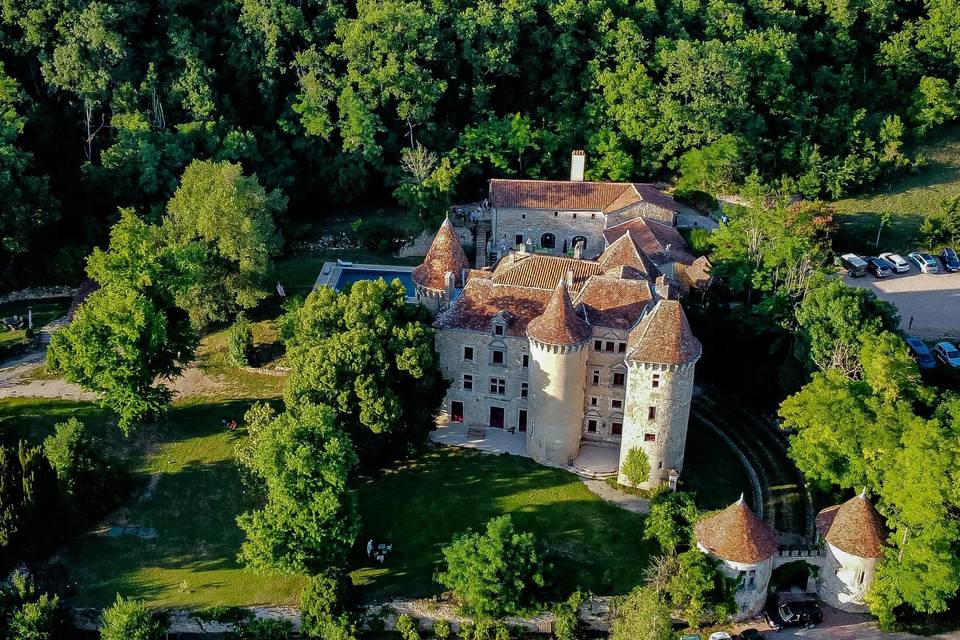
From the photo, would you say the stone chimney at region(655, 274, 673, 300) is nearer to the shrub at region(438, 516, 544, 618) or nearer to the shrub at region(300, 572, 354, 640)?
the shrub at region(438, 516, 544, 618)

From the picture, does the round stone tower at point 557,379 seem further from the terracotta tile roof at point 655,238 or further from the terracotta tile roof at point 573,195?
the terracotta tile roof at point 573,195

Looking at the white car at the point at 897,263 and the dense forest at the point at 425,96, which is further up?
the dense forest at the point at 425,96

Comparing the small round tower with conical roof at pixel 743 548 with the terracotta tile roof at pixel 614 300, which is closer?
the small round tower with conical roof at pixel 743 548

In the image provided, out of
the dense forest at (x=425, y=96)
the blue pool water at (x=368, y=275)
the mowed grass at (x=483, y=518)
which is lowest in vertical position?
the mowed grass at (x=483, y=518)

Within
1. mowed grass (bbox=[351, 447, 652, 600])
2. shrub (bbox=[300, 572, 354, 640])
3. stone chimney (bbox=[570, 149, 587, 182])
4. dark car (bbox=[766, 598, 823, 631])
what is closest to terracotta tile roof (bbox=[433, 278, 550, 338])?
mowed grass (bbox=[351, 447, 652, 600])

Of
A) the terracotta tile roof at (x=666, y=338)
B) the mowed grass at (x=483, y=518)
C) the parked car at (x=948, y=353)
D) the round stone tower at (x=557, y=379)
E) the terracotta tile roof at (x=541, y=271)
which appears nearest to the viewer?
the mowed grass at (x=483, y=518)

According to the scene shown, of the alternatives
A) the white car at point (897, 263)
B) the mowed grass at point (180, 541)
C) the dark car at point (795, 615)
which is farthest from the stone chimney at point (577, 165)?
the dark car at point (795, 615)

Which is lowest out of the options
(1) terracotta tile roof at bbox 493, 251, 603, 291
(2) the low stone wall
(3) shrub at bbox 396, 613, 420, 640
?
(3) shrub at bbox 396, 613, 420, 640
